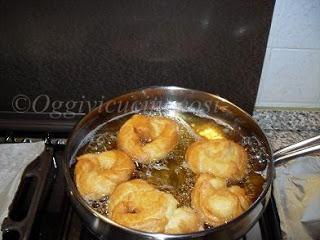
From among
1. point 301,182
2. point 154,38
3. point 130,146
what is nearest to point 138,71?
point 154,38

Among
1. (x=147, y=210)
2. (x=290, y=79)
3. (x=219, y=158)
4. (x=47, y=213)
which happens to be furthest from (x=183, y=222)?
(x=290, y=79)

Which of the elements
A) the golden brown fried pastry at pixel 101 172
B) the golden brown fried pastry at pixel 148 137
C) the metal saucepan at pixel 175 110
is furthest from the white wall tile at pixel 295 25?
the golden brown fried pastry at pixel 101 172

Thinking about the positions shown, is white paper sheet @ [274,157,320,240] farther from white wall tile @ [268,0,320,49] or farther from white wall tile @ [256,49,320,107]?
white wall tile @ [268,0,320,49]

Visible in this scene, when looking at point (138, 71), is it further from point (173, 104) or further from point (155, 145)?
point (155, 145)

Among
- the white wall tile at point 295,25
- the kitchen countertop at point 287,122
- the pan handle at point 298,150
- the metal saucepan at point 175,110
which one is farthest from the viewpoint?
the kitchen countertop at point 287,122

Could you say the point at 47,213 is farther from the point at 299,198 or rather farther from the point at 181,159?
the point at 299,198

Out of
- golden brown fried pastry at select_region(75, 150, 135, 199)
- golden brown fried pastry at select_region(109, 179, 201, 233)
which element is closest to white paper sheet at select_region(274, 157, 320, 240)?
golden brown fried pastry at select_region(109, 179, 201, 233)

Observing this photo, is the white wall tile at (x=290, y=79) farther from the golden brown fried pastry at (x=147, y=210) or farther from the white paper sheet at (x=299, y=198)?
the golden brown fried pastry at (x=147, y=210)
